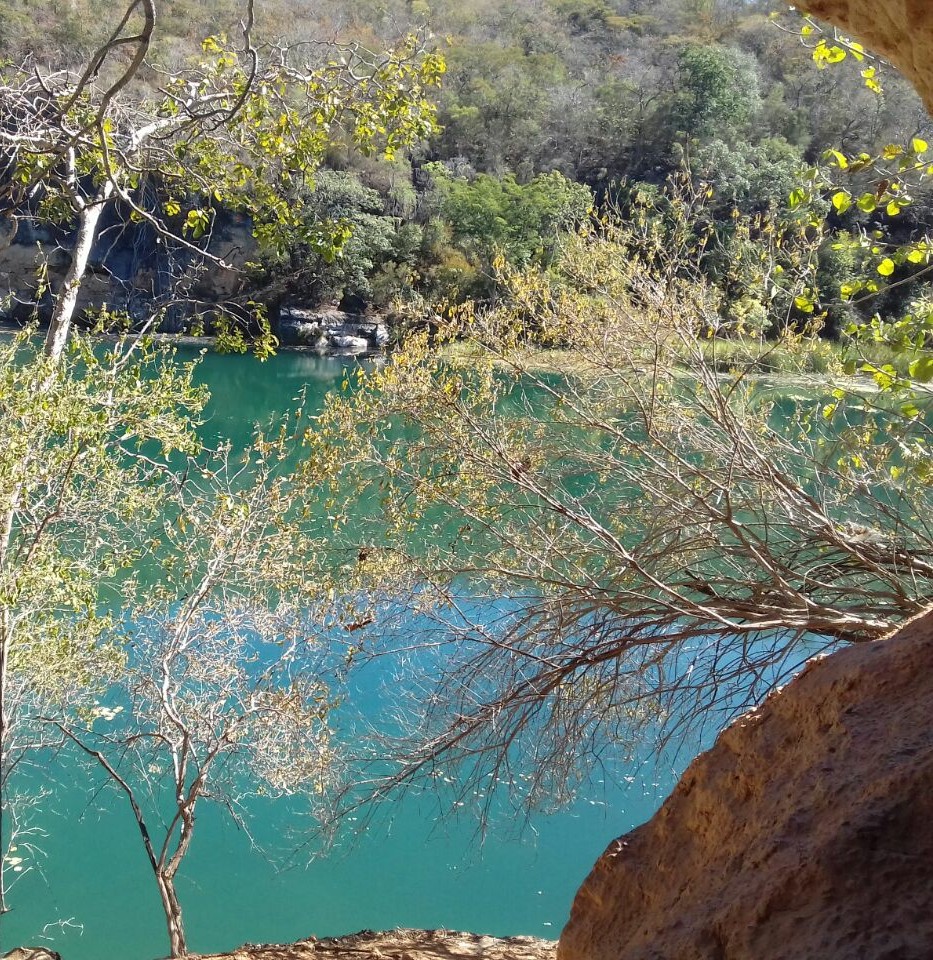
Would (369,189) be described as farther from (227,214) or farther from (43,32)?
(43,32)

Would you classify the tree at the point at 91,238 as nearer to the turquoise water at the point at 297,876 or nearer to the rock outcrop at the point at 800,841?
the turquoise water at the point at 297,876

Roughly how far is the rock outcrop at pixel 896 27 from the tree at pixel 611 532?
2265mm

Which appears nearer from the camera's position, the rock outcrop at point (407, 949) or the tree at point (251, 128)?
the rock outcrop at point (407, 949)

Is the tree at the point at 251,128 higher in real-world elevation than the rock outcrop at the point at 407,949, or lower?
higher

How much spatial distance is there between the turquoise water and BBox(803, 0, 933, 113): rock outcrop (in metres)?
6.15

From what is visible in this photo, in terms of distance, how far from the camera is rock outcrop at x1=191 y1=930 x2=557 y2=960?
14.8 ft

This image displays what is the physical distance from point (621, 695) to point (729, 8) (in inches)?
2398

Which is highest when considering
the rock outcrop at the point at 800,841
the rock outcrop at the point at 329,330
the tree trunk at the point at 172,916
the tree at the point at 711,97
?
the tree at the point at 711,97

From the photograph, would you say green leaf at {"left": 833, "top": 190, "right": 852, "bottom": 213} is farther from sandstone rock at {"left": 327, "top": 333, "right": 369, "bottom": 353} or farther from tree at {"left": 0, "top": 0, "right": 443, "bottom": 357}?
sandstone rock at {"left": 327, "top": 333, "right": 369, "bottom": 353}

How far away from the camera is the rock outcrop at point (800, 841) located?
1.64 meters

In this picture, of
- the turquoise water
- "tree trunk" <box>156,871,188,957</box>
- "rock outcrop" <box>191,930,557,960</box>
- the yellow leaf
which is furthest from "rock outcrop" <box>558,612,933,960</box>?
the turquoise water

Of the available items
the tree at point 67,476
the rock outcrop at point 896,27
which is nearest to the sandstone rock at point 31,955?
the tree at point 67,476

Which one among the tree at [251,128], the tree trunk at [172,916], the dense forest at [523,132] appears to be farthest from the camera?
the dense forest at [523,132]

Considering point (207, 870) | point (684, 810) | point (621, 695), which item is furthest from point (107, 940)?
point (684, 810)
